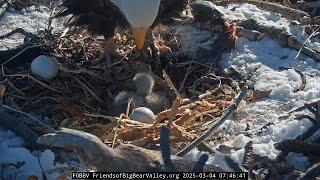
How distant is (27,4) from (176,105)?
2.49m

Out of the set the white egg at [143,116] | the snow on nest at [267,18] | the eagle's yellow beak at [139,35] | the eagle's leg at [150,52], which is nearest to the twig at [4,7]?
the eagle's leg at [150,52]

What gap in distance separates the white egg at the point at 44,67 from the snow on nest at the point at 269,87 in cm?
120

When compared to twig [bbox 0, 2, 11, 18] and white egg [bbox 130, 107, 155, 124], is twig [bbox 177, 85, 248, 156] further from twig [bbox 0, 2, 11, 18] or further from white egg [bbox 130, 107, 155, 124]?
twig [bbox 0, 2, 11, 18]

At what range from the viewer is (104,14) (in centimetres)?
452

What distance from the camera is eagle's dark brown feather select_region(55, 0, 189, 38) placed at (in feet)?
14.7

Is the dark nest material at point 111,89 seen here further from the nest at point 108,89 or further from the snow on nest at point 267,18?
the snow on nest at point 267,18

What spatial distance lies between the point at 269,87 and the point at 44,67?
1489 mm

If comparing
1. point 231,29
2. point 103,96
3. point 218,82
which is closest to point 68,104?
point 103,96

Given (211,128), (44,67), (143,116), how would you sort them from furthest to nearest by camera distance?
1. (44,67)
2. (143,116)
3. (211,128)

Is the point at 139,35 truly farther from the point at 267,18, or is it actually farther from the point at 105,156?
the point at 105,156

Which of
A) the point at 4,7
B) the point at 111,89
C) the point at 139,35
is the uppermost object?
the point at 139,35

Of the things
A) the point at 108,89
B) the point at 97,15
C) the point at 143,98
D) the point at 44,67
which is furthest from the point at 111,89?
the point at 97,15

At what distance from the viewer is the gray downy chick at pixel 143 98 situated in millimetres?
3976

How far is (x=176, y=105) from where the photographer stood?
3523 mm
